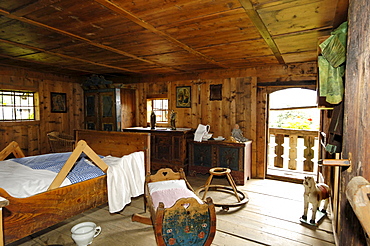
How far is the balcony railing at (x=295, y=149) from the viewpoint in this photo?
468cm

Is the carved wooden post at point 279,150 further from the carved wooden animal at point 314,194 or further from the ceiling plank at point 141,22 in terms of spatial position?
the ceiling plank at point 141,22

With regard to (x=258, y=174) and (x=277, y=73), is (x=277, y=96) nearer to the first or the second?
(x=277, y=73)

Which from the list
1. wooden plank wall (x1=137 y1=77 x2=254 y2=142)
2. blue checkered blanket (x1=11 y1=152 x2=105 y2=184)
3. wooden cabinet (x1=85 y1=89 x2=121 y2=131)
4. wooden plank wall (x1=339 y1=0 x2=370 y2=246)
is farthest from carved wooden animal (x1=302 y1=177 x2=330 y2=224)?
wooden cabinet (x1=85 y1=89 x2=121 y2=131)

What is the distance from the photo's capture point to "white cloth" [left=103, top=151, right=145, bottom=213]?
2574 mm

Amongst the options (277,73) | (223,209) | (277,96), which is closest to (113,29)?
(223,209)

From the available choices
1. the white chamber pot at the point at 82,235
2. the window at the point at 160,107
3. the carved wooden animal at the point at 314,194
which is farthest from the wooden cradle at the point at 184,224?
the window at the point at 160,107

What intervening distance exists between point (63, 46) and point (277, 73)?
149 inches

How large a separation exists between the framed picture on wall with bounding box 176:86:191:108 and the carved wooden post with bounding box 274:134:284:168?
2178mm

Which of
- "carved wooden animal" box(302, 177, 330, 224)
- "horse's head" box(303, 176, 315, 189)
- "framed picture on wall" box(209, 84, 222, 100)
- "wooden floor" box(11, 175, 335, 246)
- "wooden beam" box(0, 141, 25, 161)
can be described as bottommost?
"wooden floor" box(11, 175, 335, 246)

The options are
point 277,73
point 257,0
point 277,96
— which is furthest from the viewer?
point 277,96

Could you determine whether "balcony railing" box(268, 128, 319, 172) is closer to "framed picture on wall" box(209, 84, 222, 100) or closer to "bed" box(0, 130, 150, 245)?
"framed picture on wall" box(209, 84, 222, 100)

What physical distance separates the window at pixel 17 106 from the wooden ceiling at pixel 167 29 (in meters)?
1.31

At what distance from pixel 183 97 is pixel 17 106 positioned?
12.6ft

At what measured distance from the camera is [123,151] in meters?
3.26
